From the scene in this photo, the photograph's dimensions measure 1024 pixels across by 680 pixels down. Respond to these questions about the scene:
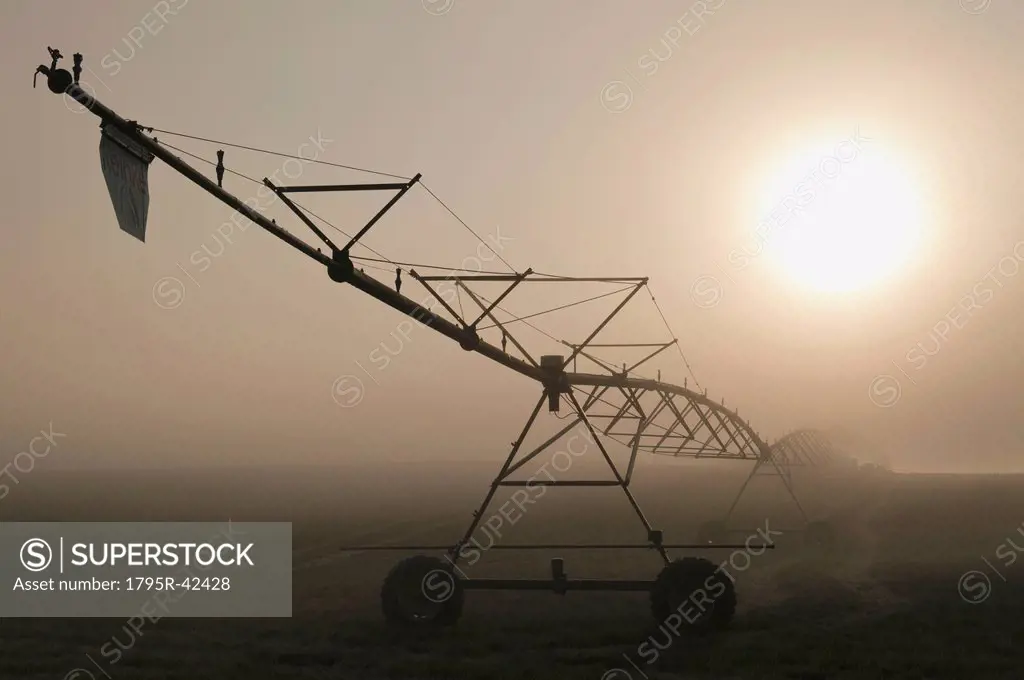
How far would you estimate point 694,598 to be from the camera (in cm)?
1748

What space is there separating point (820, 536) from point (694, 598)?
2015 cm

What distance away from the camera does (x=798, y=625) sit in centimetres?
1845

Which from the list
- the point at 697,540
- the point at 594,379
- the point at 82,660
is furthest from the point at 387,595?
the point at 697,540

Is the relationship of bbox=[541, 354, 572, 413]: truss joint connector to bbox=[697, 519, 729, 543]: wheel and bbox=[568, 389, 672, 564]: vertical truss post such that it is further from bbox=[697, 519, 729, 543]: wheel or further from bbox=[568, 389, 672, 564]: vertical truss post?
bbox=[697, 519, 729, 543]: wheel

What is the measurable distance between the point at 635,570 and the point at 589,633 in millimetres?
10096

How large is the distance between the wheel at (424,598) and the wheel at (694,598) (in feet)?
15.1

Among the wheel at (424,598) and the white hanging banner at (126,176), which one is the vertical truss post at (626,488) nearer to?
the wheel at (424,598)

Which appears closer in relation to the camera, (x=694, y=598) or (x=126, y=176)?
(x=126, y=176)

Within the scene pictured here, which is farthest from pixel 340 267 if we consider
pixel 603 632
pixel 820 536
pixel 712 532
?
pixel 820 536

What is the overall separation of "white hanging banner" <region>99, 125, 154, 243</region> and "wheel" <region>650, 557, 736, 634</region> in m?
13.0

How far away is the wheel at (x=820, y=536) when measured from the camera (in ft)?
113

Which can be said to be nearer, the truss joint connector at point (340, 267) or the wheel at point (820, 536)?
the truss joint connector at point (340, 267)

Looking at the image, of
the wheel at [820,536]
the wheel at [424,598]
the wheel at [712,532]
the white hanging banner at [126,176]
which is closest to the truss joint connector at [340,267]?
the white hanging banner at [126,176]

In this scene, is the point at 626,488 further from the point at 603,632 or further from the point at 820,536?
the point at 820,536
